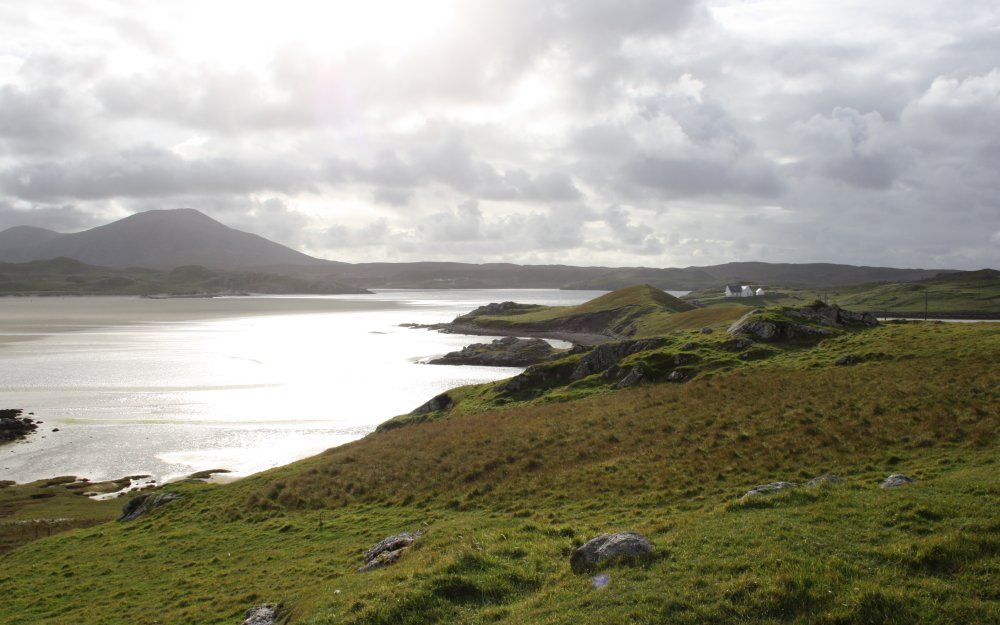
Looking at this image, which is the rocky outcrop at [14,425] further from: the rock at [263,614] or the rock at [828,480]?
the rock at [828,480]

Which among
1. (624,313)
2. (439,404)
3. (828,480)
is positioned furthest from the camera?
(624,313)

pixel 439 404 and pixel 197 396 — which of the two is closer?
pixel 439 404

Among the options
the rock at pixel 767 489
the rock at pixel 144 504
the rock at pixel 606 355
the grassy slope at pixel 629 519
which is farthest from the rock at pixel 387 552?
the rock at pixel 606 355

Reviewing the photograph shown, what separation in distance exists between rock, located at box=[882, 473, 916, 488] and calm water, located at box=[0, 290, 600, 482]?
50.7 m

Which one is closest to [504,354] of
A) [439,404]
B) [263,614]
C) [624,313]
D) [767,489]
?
[624,313]

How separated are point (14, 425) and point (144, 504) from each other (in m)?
44.6

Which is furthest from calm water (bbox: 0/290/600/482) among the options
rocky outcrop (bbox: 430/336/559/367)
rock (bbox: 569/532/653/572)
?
rock (bbox: 569/532/653/572)

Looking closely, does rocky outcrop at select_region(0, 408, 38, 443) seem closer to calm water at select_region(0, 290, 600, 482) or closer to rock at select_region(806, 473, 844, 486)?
calm water at select_region(0, 290, 600, 482)

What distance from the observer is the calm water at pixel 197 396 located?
197 feet

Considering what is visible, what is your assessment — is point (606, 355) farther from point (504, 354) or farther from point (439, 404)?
point (504, 354)

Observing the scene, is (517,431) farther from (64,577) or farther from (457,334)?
(457,334)

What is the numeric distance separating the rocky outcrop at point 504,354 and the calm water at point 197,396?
6.25 m

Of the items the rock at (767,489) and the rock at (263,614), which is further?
the rock at (767,489)

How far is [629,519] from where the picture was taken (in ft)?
71.0
